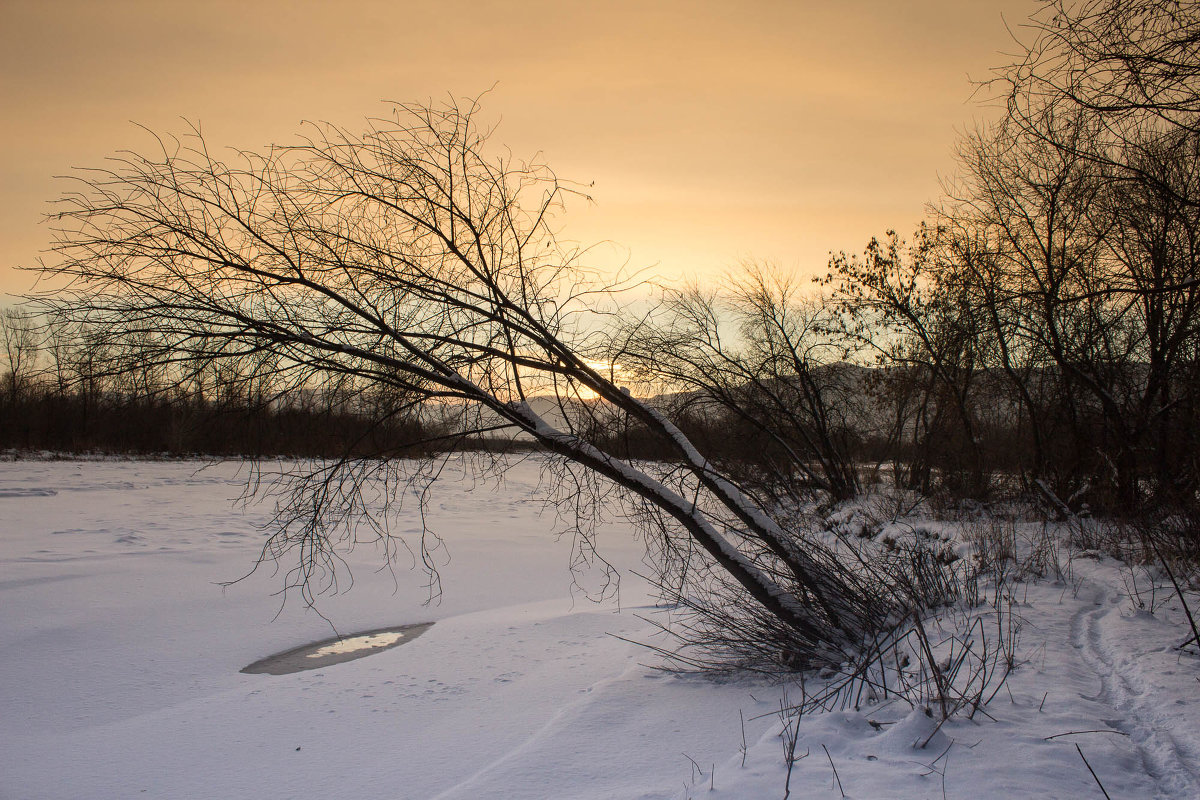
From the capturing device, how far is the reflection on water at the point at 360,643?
285 inches

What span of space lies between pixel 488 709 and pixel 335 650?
2757mm

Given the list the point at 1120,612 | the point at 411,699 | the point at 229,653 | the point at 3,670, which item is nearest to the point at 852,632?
the point at 1120,612

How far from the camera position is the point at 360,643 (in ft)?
25.0

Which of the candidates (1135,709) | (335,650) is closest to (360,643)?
(335,650)

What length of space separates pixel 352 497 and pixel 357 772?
5.79ft

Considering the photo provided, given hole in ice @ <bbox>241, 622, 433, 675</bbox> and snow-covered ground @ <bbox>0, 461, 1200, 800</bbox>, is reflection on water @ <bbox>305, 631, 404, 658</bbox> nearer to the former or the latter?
hole in ice @ <bbox>241, 622, 433, 675</bbox>

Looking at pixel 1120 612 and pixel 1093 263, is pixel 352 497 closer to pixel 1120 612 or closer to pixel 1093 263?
pixel 1120 612

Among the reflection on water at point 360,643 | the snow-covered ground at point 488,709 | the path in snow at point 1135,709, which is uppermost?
the path in snow at point 1135,709

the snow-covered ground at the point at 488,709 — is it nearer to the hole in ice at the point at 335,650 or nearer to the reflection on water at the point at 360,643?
the hole in ice at the point at 335,650

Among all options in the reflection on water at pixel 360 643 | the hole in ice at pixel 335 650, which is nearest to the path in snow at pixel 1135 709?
the hole in ice at pixel 335 650

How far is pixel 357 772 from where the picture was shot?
4.29 metres

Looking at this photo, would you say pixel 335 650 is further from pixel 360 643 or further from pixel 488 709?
pixel 488 709

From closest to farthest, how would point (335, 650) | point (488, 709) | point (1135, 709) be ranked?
point (1135, 709)
point (488, 709)
point (335, 650)

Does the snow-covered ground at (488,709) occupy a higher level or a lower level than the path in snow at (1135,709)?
lower
